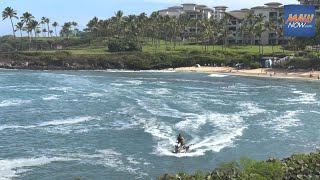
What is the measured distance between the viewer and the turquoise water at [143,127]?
3265 cm

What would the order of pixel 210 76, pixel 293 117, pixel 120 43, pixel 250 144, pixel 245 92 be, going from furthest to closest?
pixel 120 43 < pixel 210 76 < pixel 245 92 < pixel 293 117 < pixel 250 144

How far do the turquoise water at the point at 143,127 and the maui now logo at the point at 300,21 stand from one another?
1723 centimetres

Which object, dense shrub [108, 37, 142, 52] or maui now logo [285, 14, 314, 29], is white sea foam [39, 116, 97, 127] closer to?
maui now logo [285, 14, 314, 29]

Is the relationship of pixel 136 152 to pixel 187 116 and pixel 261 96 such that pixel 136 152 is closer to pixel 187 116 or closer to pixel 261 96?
pixel 187 116

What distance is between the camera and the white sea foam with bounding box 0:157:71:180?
3014 centimetres

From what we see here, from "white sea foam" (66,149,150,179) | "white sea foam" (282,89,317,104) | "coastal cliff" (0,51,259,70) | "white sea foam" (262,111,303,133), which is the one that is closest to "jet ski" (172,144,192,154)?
"white sea foam" (66,149,150,179)

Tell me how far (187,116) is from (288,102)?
18.6 m

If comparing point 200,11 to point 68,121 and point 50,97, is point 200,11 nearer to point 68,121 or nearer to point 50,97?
point 50,97

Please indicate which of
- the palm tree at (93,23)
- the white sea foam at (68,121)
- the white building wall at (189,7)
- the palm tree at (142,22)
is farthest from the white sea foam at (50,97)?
the white building wall at (189,7)

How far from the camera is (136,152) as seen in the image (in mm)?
35938

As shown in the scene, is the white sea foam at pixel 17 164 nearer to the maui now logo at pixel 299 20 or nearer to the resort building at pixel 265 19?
the maui now logo at pixel 299 20

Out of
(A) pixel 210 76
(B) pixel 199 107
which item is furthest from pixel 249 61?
(B) pixel 199 107

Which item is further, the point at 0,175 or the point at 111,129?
the point at 111,129

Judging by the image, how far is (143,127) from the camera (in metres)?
45.4
